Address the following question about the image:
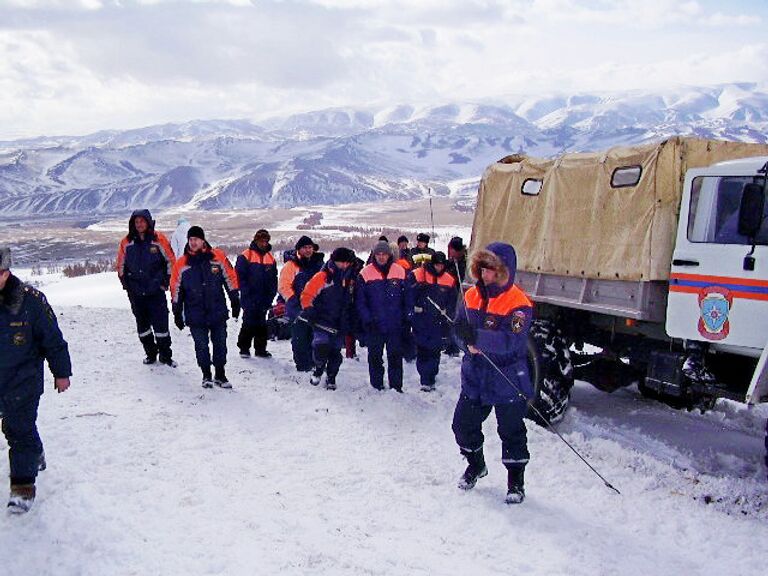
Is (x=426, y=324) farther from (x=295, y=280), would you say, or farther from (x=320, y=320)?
(x=295, y=280)

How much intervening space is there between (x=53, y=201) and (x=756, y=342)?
210m

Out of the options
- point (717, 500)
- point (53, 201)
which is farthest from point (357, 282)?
point (53, 201)

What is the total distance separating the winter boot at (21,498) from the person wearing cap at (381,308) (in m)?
4.10

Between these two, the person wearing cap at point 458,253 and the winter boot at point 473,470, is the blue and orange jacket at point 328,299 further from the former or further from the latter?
the winter boot at point 473,470

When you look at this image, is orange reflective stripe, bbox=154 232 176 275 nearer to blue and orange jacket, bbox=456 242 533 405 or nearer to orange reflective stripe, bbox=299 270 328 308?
orange reflective stripe, bbox=299 270 328 308

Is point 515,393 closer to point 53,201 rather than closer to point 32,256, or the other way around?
point 32,256

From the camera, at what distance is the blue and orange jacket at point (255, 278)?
30.1 ft

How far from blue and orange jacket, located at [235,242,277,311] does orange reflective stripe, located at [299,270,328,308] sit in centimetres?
142

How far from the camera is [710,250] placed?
575 cm

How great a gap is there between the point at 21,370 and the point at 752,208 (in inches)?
214

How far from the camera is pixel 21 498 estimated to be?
449cm

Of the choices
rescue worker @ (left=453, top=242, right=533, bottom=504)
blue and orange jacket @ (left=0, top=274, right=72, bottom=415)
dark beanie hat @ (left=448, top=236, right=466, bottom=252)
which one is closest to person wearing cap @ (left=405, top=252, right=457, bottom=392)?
dark beanie hat @ (left=448, top=236, right=466, bottom=252)

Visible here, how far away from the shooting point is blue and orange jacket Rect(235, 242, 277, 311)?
9180mm

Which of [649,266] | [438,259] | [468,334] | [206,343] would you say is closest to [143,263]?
[206,343]
